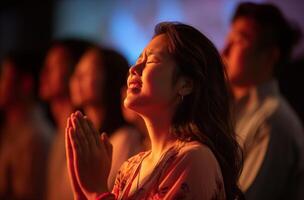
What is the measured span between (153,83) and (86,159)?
0.26m

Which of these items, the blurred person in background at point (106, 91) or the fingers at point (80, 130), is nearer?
the fingers at point (80, 130)

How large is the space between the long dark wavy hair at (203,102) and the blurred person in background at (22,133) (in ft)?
7.36

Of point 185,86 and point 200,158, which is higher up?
point 185,86

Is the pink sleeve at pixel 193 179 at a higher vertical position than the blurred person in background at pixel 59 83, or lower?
higher

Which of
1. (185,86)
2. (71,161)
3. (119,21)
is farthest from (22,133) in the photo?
(185,86)

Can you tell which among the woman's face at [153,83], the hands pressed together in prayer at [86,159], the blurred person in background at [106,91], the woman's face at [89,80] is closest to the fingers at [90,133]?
the hands pressed together in prayer at [86,159]

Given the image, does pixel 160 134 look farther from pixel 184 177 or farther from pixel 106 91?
pixel 106 91

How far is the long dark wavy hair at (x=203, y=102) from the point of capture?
71.7 inches

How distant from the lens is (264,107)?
8.92 ft

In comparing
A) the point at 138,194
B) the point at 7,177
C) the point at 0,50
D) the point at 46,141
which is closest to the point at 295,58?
the point at 46,141

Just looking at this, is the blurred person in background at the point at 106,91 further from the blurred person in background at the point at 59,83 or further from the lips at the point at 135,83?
the lips at the point at 135,83

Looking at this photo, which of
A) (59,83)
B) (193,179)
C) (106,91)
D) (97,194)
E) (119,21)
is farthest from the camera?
(119,21)

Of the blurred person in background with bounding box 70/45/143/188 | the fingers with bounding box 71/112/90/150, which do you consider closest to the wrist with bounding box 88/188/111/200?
the fingers with bounding box 71/112/90/150

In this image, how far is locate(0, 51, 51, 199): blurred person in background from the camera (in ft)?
13.0
